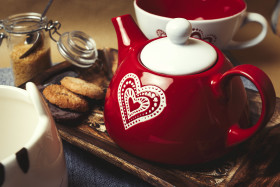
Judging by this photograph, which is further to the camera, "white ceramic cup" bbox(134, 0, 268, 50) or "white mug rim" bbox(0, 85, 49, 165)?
"white ceramic cup" bbox(134, 0, 268, 50)

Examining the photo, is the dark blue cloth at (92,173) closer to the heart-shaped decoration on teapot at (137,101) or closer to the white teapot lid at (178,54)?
the heart-shaped decoration on teapot at (137,101)

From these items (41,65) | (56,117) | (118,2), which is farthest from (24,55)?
(118,2)

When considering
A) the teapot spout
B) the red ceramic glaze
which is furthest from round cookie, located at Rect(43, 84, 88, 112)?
the red ceramic glaze

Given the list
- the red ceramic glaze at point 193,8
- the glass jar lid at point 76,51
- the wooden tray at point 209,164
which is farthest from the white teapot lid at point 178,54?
the red ceramic glaze at point 193,8

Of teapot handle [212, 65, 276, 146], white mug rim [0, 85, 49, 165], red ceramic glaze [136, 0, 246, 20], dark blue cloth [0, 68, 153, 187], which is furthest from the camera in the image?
red ceramic glaze [136, 0, 246, 20]

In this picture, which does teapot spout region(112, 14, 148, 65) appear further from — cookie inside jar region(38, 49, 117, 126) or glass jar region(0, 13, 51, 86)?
glass jar region(0, 13, 51, 86)

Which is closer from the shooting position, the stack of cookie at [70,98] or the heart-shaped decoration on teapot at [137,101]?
the heart-shaped decoration on teapot at [137,101]
